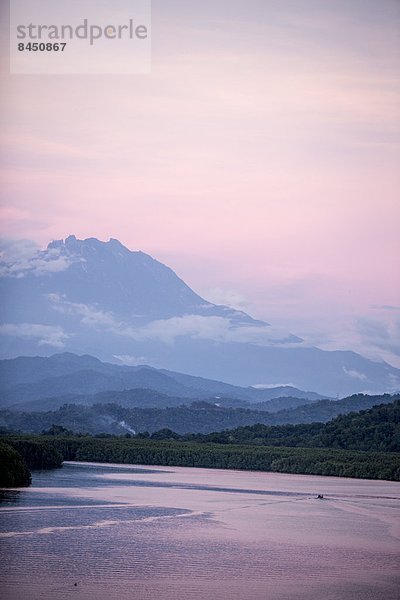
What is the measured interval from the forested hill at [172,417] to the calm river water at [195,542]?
195 feet

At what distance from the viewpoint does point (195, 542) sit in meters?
31.0

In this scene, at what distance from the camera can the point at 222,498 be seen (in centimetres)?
4344

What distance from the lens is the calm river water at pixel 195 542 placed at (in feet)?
81.9

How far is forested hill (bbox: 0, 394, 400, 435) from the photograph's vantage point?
108125mm

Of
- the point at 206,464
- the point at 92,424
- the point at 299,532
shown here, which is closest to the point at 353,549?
the point at 299,532

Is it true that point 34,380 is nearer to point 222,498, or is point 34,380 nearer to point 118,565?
point 222,498

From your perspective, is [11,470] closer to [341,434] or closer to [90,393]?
[341,434]

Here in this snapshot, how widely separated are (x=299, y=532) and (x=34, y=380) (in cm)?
16272

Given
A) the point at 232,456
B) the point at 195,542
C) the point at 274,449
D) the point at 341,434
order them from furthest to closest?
1. the point at 341,434
2. the point at 274,449
3. the point at 232,456
4. the point at 195,542

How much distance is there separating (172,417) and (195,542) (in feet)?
288

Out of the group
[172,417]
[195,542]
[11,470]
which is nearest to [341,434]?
[11,470]

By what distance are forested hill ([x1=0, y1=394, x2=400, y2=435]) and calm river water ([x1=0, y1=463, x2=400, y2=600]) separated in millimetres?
59363

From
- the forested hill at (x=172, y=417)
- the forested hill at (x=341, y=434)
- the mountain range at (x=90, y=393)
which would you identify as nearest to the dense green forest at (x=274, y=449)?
the forested hill at (x=341, y=434)

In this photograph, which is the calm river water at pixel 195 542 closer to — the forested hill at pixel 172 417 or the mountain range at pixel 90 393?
the forested hill at pixel 172 417
